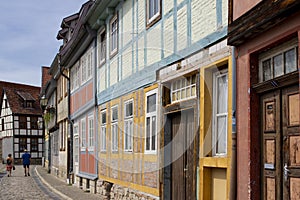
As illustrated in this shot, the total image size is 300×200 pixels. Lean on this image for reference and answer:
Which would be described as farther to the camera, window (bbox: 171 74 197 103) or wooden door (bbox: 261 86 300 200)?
window (bbox: 171 74 197 103)

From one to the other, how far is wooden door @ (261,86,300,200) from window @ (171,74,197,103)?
2.56 meters

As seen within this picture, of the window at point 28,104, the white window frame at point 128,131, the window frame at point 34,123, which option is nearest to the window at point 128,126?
the white window frame at point 128,131

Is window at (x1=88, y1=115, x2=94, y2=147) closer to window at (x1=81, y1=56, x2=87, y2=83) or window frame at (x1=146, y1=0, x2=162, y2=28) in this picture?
window at (x1=81, y1=56, x2=87, y2=83)

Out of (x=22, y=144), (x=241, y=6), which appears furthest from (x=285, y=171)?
(x=22, y=144)

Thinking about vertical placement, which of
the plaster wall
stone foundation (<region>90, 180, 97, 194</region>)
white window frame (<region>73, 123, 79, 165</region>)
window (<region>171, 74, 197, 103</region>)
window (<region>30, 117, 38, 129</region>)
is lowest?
stone foundation (<region>90, 180, 97, 194</region>)

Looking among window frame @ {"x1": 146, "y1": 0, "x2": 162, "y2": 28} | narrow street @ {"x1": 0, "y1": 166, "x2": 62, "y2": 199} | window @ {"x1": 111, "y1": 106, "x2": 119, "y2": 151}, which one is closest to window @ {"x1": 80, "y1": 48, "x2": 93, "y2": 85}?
window @ {"x1": 111, "y1": 106, "x2": 119, "y2": 151}

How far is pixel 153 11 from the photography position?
1102cm

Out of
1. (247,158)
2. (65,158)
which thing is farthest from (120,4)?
(65,158)

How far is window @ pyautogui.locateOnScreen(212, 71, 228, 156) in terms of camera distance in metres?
7.68

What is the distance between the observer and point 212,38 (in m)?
7.80

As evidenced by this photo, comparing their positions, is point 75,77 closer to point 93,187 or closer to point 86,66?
point 86,66

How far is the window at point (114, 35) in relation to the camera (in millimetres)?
14263

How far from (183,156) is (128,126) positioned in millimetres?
3614

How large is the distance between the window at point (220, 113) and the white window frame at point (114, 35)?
6.49 m
